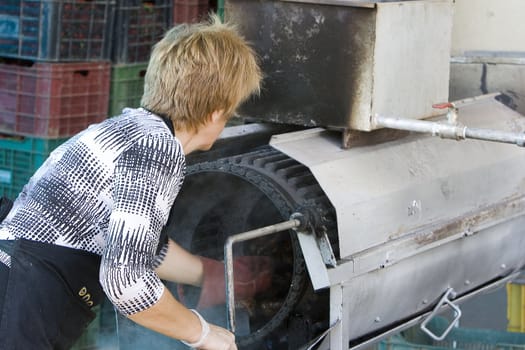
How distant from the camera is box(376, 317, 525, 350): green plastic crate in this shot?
11.3 feet

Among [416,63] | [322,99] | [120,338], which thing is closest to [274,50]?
[322,99]

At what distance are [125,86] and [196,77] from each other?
1.94 meters

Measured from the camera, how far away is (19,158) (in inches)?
145

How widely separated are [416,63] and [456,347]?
4.14 feet

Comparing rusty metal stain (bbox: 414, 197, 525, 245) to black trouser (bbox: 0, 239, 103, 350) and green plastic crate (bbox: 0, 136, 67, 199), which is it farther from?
green plastic crate (bbox: 0, 136, 67, 199)

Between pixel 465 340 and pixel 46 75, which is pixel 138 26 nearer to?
pixel 46 75

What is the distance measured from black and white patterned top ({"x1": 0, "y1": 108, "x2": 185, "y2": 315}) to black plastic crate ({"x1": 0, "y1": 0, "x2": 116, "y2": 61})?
168 centimetres

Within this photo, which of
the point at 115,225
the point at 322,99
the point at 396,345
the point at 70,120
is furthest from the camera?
the point at 70,120

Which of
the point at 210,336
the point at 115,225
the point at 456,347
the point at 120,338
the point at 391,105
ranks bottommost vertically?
the point at 456,347

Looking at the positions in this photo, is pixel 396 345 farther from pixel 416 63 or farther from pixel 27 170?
pixel 27 170

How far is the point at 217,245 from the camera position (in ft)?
9.21

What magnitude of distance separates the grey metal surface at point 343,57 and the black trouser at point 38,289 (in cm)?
94

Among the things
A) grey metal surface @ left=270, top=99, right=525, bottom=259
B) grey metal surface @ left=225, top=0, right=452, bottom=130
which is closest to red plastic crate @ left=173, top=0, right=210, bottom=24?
grey metal surface @ left=225, top=0, right=452, bottom=130

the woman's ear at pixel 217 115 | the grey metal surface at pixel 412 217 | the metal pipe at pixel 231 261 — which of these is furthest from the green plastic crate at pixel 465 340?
the woman's ear at pixel 217 115
